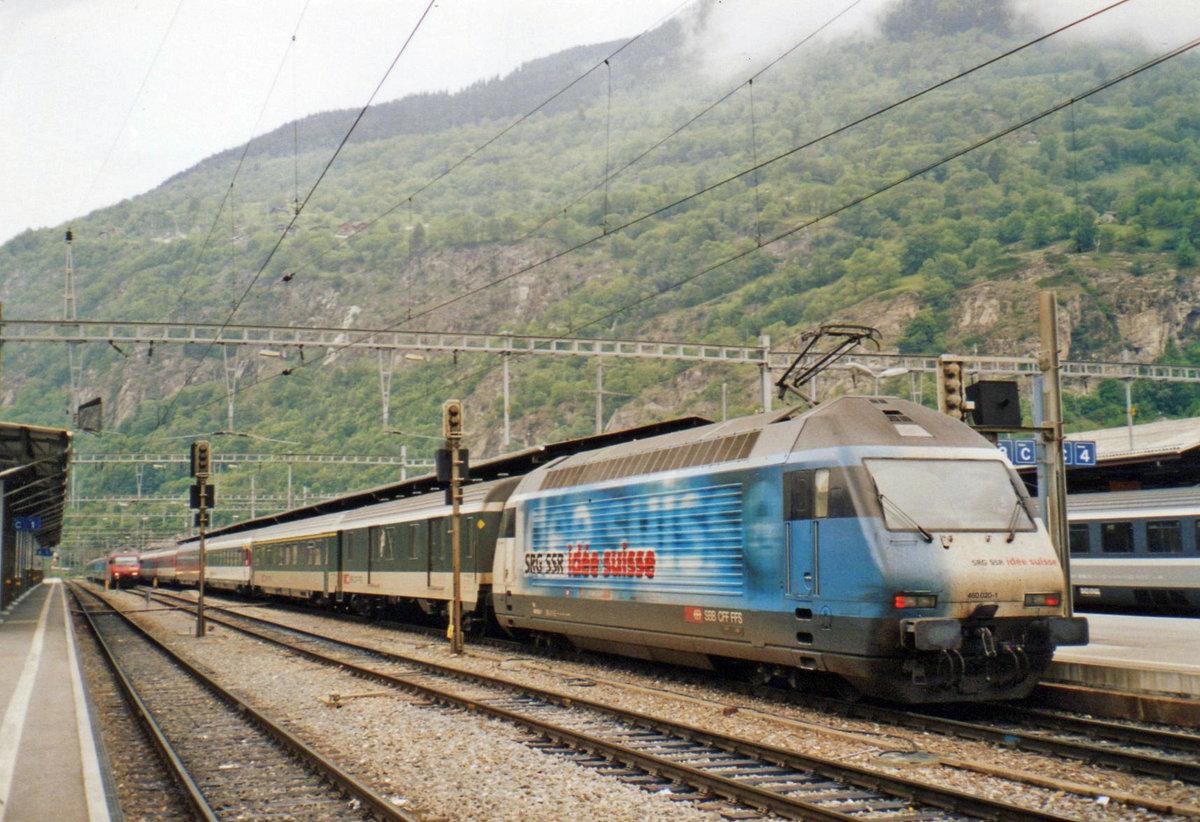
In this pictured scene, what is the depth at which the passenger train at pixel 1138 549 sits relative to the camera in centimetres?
2431

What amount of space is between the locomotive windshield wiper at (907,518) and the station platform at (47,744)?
25.0 ft

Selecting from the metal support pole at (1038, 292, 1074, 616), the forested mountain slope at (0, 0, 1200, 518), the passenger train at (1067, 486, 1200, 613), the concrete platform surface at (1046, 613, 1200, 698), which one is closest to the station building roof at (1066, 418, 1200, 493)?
the passenger train at (1067, 486, 1200, 613)

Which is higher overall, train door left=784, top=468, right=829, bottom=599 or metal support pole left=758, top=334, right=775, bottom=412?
metal support pole left=758, top=334, right=775, bottom=412

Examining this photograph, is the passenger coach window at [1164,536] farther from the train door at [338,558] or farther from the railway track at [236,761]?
the train door at [338,558]

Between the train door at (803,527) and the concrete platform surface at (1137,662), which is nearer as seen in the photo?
the concrete platform surface at (1137,662)

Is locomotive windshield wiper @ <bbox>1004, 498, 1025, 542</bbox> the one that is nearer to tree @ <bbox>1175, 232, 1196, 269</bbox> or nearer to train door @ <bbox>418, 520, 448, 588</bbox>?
train door @ <bbox>418, 520, 448, 588</bbox>

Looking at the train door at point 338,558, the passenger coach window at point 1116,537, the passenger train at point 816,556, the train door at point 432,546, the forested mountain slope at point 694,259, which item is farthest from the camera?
the forested mountain slope at point 694,259

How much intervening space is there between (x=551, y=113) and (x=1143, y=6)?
95808 mm

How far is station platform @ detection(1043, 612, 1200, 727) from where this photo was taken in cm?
1123

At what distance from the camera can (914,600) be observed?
36.6 ft

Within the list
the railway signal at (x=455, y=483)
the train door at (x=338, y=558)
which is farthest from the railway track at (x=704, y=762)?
the train door at (x=338, y=558)

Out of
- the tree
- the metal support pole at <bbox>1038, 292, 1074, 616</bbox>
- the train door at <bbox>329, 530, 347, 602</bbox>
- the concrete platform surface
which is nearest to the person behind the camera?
the concrete platform surface

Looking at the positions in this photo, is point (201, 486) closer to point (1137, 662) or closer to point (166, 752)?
point (166, 752)

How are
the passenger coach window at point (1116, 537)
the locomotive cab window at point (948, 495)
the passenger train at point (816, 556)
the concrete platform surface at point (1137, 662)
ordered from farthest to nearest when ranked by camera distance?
1. the passenger coach window at point (1116, 537)
2. the concrete platform surface at point (1137, 662)
3. the locomotive cab window at point (948, 495)
4. the passenger train at point (816, 556)
